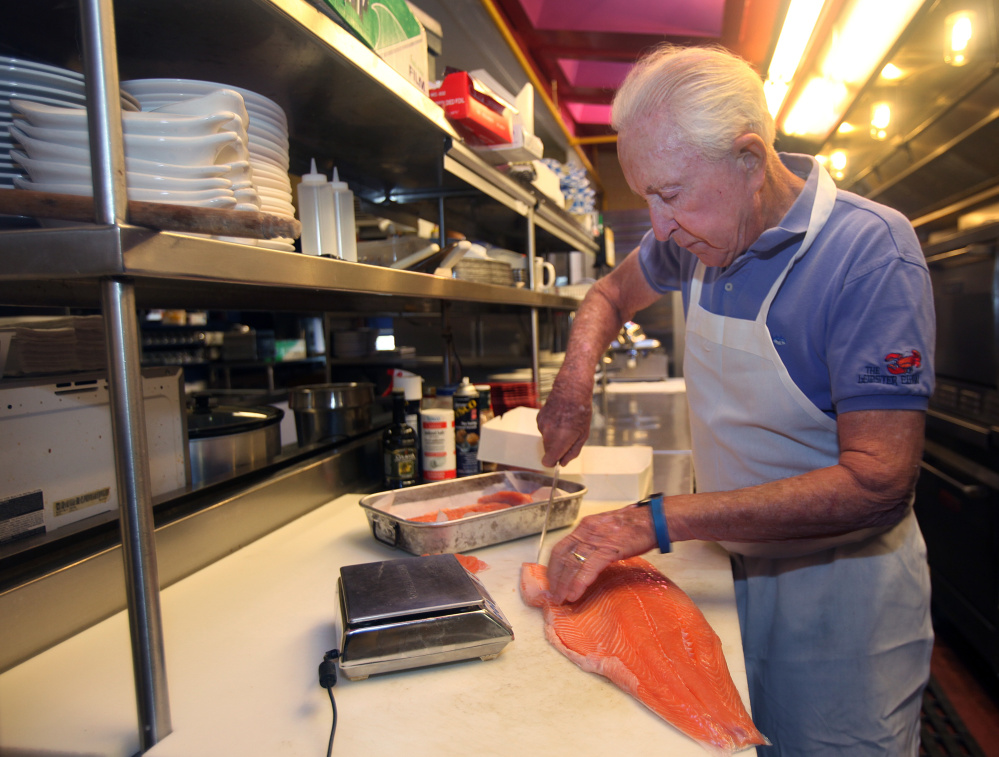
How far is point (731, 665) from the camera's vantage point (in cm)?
97

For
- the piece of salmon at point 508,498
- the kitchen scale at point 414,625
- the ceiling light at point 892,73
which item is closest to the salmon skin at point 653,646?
the kitchen scale at point 414,625

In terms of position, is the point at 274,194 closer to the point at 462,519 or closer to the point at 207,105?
the point at 207,105

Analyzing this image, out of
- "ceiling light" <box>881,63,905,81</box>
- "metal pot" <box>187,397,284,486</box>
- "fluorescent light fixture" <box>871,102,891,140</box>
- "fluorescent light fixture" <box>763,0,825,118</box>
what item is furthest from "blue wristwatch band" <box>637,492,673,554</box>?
"fluorescent light fixture" <box>871,102,891,140</box>

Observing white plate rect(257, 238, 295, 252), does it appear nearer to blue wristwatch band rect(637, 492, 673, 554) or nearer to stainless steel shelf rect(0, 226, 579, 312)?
stainless steel shelf rect(0, 226, 579, 312)

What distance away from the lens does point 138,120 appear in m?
0.81

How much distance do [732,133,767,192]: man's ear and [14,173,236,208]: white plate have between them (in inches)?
36.7

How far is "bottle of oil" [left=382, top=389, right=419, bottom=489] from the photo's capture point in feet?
5.87

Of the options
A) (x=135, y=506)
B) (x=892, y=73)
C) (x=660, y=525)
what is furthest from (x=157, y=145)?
(x=892, y=73)

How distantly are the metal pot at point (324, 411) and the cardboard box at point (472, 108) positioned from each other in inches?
37.7

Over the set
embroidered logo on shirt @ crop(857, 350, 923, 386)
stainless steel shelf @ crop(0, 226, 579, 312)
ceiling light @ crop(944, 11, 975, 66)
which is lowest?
embroidered logo on shirt @ crop(857, 350, 923, 386)

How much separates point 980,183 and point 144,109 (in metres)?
4.27

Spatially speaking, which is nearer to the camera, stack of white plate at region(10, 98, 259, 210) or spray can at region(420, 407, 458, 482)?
stack of white plate at region(10, 98, 259, 210)

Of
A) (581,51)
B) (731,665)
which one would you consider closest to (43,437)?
(731,665)

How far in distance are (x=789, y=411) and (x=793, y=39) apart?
5.89ft
